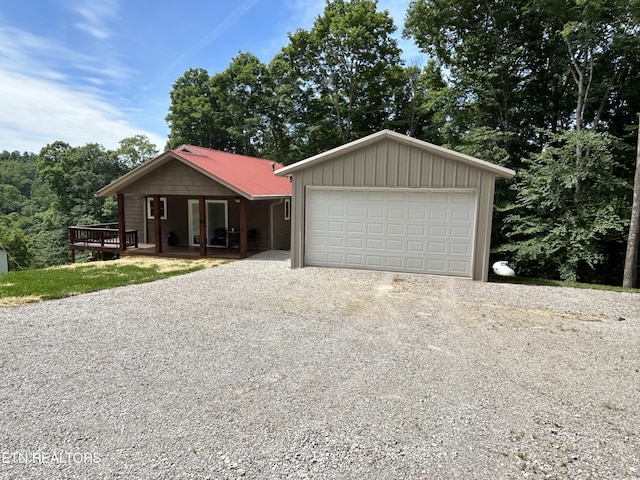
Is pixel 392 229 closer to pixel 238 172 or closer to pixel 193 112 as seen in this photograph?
pixel 238 172

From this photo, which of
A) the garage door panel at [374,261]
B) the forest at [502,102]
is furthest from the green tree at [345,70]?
the garage door panel at [374,261]

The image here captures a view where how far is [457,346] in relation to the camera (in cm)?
506

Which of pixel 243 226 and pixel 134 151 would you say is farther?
pixel 134 151

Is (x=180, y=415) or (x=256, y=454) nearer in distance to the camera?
(x=256, y=454)

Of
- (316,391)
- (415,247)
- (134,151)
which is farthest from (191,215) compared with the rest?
(134,151)

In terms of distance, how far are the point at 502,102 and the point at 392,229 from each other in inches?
390

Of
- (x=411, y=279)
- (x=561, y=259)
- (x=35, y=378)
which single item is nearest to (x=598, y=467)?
(x=35, y=378)

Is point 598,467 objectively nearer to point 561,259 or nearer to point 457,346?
point 457,346

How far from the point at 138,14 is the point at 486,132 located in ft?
42.7

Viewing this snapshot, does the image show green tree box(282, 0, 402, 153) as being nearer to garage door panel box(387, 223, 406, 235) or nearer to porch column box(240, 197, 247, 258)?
porch column box(240, 197, 247, 258)

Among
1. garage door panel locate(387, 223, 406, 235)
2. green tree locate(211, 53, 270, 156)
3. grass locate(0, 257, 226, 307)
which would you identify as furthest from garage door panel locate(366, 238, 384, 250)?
green tree locate(211, 53, 270, 156)

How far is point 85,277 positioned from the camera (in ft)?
30.2

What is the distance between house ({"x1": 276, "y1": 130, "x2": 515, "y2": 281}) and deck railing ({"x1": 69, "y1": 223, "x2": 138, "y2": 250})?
7810 millimetres

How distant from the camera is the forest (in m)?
11.7
